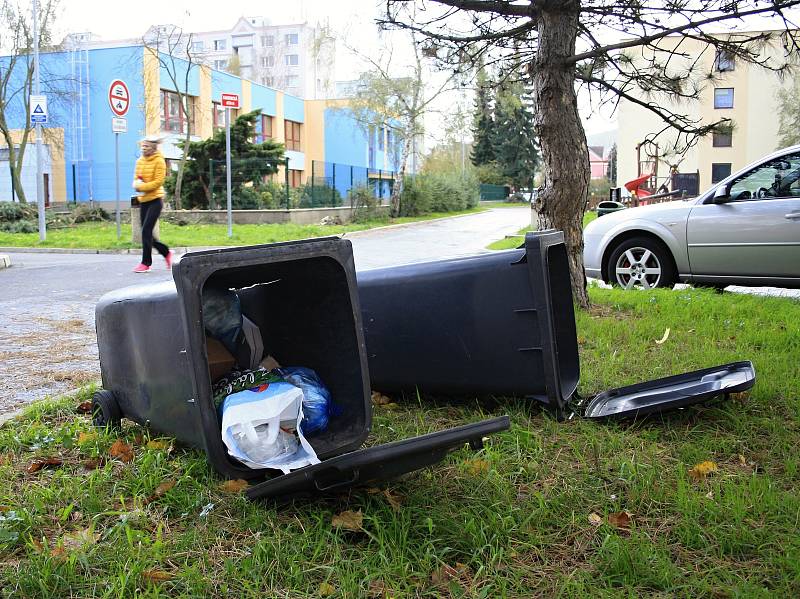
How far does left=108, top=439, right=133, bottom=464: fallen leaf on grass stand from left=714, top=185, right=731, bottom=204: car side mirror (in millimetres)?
7242

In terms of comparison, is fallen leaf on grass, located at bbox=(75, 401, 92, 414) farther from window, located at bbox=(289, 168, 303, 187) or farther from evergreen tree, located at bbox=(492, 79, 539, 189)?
evergreen tree, located at bbox=(492, 79, 539, 189)

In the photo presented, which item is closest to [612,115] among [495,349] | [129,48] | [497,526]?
[495,349]

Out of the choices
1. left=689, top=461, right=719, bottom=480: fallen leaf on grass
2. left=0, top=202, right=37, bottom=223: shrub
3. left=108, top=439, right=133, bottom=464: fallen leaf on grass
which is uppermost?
left=0, top=202, right=37, bottom=223: shrub

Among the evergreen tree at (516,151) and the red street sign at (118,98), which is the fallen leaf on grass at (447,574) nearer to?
the red street sign at (118,98)

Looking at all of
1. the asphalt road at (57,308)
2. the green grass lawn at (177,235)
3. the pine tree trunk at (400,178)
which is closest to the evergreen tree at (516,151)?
the pine tree trunk at (400,178)

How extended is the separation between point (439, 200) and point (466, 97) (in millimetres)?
5259

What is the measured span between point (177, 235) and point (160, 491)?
57.6 feet

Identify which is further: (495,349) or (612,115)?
(612,115)

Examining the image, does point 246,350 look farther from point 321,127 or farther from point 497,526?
point 321,127

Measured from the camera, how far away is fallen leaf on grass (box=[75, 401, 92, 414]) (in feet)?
14.6

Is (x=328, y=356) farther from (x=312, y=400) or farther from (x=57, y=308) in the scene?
(x=57, y=308)

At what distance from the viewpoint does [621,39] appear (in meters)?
6.71

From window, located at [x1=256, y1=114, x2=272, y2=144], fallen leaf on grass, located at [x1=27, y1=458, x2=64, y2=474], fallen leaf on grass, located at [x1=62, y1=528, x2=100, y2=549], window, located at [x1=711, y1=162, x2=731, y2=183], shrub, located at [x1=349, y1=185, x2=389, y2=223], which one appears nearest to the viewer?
fallen leaf on grass, located at [x1=62, y1=528, x2=100, y2=549]

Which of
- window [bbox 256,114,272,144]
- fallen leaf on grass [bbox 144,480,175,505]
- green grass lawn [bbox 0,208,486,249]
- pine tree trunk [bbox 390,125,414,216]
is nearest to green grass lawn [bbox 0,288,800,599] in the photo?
fallen leaf on grass [bbox 144,480,175,505]
